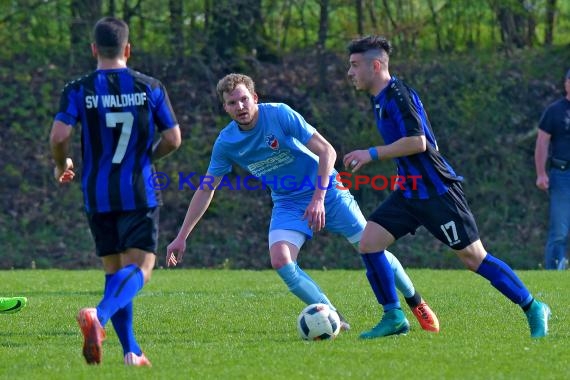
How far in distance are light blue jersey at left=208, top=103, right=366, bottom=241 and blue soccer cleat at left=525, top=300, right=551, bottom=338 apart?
1.61 metres

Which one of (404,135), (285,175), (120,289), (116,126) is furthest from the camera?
(285,175)

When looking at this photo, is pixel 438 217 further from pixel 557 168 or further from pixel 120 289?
pixel 557 168

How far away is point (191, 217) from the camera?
8062 millimetres

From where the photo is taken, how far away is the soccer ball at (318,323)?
7633 millimetres

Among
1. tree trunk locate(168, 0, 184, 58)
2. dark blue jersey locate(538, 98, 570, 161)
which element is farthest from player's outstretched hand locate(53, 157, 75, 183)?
tree trunk locate(168, 0, 184, 58)

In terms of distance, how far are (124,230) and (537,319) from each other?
9.10 feet

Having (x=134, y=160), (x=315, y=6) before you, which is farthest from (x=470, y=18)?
(x=134, y=160)

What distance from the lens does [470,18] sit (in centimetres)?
2302

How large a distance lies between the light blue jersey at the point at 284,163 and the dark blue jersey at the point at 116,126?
1.91 metres

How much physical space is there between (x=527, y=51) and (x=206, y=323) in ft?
49.3

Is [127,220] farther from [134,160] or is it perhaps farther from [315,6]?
[315,6]

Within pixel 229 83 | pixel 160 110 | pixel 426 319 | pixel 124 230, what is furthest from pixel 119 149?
pixel 426 319

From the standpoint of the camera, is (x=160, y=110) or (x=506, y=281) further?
(x=506, y=281)

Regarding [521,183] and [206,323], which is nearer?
[206,323]
